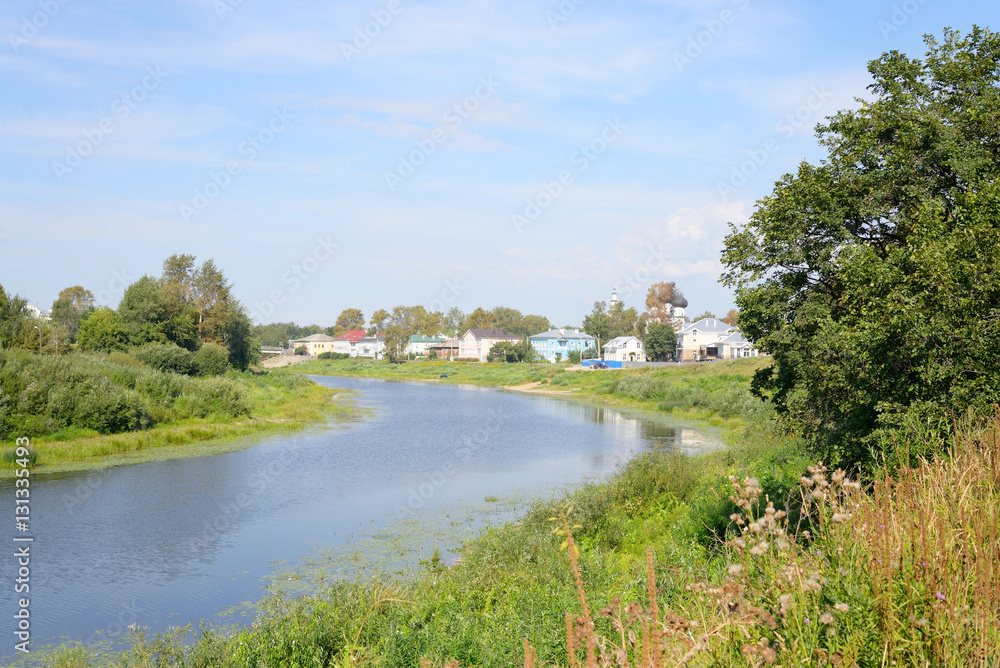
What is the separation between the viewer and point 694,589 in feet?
14.8

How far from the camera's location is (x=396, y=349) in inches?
5108

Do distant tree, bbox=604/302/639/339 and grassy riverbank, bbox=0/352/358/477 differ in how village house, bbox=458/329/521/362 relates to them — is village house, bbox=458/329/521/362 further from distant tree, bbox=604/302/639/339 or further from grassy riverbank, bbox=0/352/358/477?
grassy riverbank, bbox=0/352/358/477

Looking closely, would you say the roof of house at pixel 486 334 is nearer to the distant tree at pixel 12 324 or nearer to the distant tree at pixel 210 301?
the distant tree at pixel 210 301

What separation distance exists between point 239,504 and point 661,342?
3297 inches

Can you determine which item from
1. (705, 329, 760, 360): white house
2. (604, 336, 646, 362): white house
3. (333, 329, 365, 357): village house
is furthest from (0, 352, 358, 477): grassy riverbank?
(333, 329, 365, 357): village house

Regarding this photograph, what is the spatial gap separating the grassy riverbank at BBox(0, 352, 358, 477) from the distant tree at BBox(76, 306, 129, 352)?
5.23 metres

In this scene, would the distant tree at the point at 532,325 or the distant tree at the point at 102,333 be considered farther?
the distant tree at the point at 532,325

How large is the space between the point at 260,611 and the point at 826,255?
36.2 ft

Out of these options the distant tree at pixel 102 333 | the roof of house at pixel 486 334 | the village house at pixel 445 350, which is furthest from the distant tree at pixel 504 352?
the distant tree at pixel 102 333

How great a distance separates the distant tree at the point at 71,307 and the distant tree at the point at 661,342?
228 ft

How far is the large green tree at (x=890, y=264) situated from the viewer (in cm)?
877

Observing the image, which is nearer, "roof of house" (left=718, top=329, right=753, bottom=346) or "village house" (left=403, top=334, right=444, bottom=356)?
"roof of house" (left=718, top=329, right=753, bottom=346)

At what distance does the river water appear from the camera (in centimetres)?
1142

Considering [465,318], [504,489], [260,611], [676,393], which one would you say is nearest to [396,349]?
[465,318]
